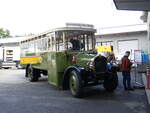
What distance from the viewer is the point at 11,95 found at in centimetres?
955

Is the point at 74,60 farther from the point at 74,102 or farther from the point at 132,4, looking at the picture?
the point at 132,4

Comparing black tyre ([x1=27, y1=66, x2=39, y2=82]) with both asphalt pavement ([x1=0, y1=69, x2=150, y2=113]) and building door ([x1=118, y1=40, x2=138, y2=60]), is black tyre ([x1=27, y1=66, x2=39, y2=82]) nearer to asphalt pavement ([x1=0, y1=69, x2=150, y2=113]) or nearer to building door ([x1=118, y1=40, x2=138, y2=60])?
asphalt pavement ([x1=0, y1=69, x2=150, y2=113])

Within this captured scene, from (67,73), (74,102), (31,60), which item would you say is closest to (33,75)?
(31,60)

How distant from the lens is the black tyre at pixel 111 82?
31.6 feet

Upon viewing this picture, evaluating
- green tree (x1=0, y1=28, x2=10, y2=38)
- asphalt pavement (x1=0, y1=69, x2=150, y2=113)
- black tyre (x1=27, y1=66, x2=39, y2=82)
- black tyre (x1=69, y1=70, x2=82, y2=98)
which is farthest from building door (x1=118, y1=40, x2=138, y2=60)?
green tree (x1=0, y1=28, x2=10, y2=38)

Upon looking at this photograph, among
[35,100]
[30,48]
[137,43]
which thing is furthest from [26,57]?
[137,43]

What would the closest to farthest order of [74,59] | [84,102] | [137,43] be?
[84,102] → [74,59] → [137,43]

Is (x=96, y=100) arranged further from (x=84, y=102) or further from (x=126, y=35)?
(x=126, y=35)

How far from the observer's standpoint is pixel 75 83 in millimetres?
8742

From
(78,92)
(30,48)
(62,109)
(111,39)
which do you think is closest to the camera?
(62,109)

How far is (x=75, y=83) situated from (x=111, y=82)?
1.85 metres

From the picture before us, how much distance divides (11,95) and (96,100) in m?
3.56

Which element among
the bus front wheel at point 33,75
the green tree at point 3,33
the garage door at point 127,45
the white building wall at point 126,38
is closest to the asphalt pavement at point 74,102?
the bus front wheel at point 33,75

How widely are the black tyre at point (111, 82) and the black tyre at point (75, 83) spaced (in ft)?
4.67
